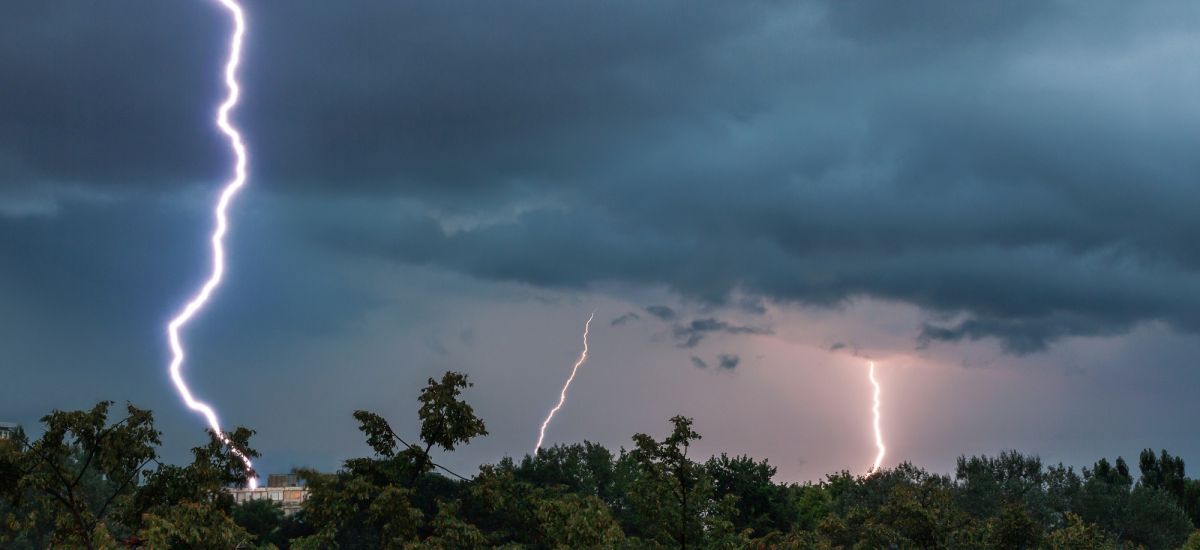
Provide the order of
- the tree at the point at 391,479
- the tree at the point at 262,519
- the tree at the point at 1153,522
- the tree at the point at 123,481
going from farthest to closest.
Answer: the tree at the point at 1153,522 → the tree at the point at 262,519 → the tree at the point at 391,479 → the tree at the point at 123,481

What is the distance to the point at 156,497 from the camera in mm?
20312

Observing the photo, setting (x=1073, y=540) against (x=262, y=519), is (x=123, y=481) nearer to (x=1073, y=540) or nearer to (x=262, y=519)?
(x=1073, y=540)

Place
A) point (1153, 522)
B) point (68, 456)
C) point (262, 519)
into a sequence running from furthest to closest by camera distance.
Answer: point (1153, 522)
point (262, 519)
point (68, 456)

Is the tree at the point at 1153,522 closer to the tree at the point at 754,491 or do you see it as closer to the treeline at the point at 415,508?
the tree at the point at 754,491

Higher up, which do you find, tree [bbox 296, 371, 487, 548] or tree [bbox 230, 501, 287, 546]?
tree [bbox 230, 501, 287, 546]

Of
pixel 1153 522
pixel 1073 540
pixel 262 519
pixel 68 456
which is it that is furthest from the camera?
pixel 1153 522

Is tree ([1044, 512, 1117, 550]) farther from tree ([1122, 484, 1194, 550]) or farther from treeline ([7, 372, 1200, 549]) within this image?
tree ([1122, 484, 1194, 550])

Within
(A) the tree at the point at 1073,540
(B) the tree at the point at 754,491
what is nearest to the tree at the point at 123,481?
(A) the tree at the point at 1073,540

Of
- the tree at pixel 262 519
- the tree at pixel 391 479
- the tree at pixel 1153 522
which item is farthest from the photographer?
the tree at pixel 1153 522

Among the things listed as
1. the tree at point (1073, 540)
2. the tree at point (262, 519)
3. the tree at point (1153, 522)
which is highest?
the tree at point (262, 519)

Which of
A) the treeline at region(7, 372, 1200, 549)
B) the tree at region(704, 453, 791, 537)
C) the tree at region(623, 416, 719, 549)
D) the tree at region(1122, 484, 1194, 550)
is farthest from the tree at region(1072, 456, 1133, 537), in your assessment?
the tree at region(623, 416, 719, 549)

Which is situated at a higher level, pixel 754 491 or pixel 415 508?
pixel 754 491

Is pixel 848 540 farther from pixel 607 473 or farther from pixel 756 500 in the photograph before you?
pixel 607 473

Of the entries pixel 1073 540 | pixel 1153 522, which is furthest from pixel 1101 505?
pixel 1073 540
